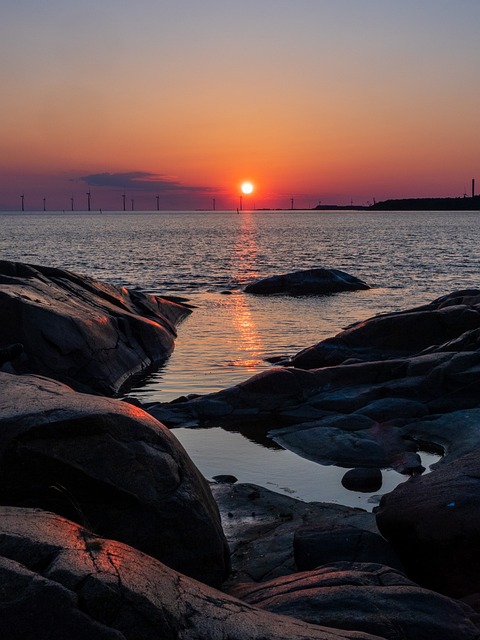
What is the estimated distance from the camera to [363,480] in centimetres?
940

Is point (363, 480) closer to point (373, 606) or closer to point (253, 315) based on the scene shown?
point (373, 606)

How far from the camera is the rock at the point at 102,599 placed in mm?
3535

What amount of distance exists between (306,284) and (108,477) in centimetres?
2856

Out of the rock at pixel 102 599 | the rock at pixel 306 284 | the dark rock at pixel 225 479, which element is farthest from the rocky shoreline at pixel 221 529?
the rock at pixel 306 284

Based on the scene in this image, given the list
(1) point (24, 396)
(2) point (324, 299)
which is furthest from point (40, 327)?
(2) point (324, 299)

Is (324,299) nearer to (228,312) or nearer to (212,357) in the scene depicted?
(228,312)

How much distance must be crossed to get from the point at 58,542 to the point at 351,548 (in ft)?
10.0

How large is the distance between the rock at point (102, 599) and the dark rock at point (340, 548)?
2.00 m

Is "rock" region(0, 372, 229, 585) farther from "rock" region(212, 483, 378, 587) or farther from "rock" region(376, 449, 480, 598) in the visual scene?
"rock" region(376, 449, 480, 598)

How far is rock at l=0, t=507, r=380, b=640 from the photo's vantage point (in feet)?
11.6

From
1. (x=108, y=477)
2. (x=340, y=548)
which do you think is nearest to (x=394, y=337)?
(x=340, y=548)

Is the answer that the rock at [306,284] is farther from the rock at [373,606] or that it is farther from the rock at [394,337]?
the rock at [373,606]

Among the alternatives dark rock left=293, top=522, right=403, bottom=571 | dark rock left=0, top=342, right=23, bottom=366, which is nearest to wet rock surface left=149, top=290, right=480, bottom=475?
dark rock left=0, top=342, right=23, bottom=366

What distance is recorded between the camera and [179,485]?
598 centimetres
